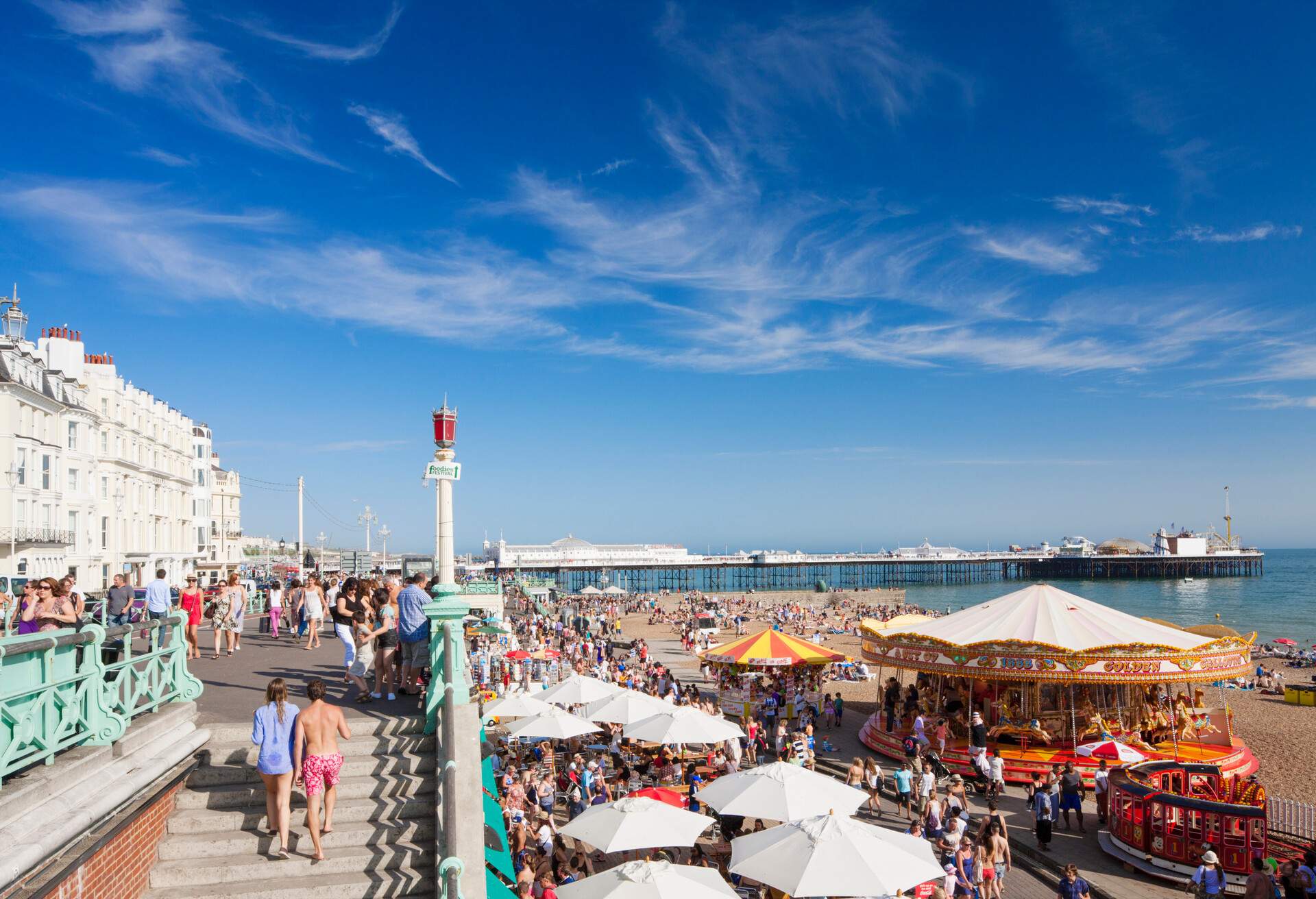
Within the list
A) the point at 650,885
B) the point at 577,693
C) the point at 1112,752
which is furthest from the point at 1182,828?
the point at 577,693

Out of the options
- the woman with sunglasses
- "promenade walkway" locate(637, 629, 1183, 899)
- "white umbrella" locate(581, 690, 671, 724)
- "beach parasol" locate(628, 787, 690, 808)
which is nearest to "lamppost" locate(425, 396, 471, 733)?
the woman with sunglasses

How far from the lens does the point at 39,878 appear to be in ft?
14.8

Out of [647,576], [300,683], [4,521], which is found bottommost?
[647,576]

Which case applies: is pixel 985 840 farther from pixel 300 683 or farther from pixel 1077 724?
pixel 300 683

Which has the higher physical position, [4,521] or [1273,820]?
[4,521]

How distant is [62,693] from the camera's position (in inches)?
210

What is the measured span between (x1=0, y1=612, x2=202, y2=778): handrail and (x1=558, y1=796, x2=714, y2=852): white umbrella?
605 centimetres

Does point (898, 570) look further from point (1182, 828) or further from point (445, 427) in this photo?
point (445, 427)

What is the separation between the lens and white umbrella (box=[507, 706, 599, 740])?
15781 millimetres

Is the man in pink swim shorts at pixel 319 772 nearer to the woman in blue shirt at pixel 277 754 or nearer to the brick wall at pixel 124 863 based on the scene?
the woman in blue shirt at pixel 277 754

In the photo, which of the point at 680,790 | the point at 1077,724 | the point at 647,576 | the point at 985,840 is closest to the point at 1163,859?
the point at 985,840

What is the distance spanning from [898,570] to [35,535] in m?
128

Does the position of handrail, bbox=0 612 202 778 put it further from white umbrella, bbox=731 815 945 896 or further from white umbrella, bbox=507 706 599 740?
white umbrella, bbox=507 706 599 740

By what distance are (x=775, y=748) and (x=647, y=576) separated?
388 feet
